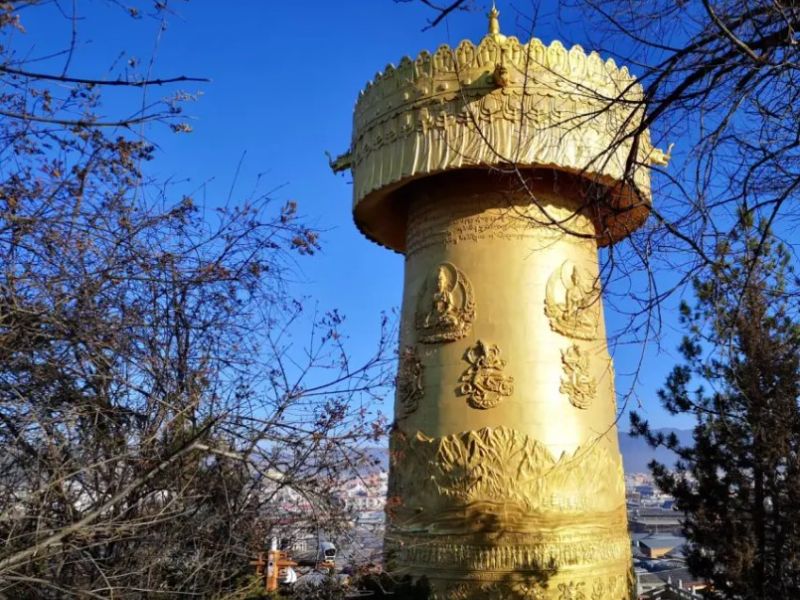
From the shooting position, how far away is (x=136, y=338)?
13.9 ft

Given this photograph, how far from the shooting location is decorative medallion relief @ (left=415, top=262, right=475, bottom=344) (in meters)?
8.19

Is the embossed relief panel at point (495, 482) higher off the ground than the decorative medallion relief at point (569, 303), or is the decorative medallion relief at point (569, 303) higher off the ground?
the decorative medallion relief at point (569, 303)

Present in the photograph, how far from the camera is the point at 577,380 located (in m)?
8.07

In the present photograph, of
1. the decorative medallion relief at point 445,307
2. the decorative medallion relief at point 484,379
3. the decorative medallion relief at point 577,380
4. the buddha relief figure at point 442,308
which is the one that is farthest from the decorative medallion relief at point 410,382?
the decorative medallion relief at point 577,380

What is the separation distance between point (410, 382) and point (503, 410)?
3.87 ft

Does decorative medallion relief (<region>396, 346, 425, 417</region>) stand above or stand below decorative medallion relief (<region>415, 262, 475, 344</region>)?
below

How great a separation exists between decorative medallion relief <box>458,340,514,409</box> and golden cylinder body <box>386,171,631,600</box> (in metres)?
0.01

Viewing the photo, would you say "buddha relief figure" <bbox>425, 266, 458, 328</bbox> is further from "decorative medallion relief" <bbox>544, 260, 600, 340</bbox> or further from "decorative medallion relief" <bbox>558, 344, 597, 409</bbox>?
"decorative medallion relief" <bbox>558, 344, 597, 409</bbox>

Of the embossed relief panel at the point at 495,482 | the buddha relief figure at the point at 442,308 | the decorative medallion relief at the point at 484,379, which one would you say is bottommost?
the embossed relief panel at the point at 495,482

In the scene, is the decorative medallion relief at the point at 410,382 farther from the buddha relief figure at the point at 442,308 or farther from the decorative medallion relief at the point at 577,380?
the decorative medallion relief at the point at 577,380

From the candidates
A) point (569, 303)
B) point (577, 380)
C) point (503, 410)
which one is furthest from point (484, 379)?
point (569, 303)

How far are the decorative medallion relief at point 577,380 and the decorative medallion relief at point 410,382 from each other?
1.58 m

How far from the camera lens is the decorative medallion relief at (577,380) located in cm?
801

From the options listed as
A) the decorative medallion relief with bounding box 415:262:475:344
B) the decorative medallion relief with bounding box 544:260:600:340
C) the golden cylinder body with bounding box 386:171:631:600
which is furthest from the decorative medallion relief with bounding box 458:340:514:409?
the decorative medallion relief with bounding box 544:260:600:340
